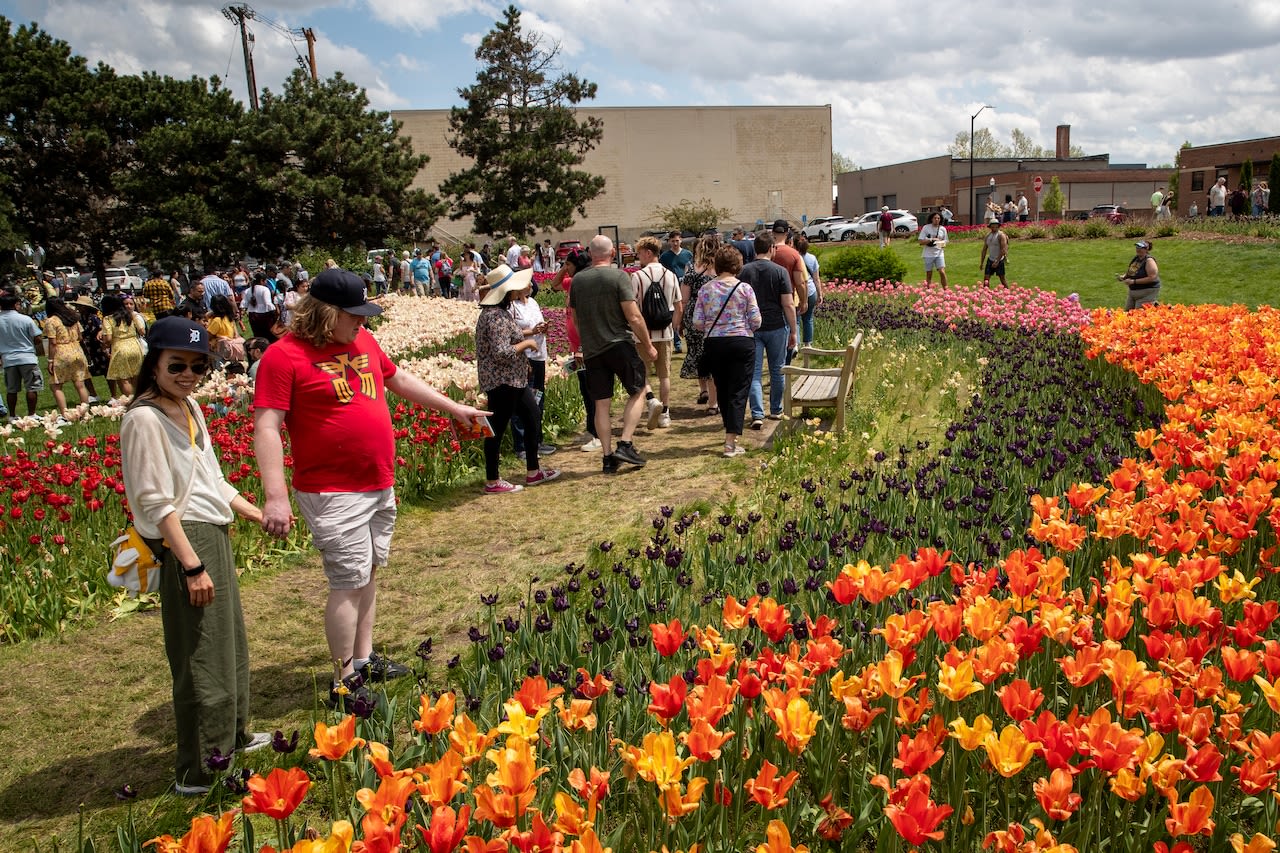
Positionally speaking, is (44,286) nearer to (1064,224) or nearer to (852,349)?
(852,349)

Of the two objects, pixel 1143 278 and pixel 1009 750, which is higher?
pixel 1143 278

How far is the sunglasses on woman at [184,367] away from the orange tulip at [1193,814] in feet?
9.98

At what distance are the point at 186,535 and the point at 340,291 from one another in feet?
3.38

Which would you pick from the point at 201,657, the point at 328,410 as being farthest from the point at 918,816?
the point at 328,410

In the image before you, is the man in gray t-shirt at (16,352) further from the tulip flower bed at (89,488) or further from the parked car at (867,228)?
the parked car at (867,228)

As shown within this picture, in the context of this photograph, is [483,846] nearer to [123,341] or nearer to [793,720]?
[793,720]

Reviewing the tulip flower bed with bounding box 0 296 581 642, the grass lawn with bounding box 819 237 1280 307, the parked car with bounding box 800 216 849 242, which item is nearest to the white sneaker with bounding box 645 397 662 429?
the tulip flower bed with bounding box 0 296 581 642

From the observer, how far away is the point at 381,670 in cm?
313

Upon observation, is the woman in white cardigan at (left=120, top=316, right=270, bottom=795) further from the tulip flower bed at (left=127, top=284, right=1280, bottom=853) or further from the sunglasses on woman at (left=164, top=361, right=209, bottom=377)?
the tulip flower bed at (left=127, top=284, right=1280, bottom=853)

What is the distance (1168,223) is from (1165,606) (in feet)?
97.8

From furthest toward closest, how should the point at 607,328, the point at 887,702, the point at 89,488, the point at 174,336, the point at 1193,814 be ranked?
the point at 607,328 → the point at 89,488 → the point at 174,336 → the point at 887,702 → the point at 1193,814

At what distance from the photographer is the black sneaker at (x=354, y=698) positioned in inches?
106

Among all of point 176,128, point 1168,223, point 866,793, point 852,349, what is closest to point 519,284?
point 852,349

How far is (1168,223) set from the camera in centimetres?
2805
